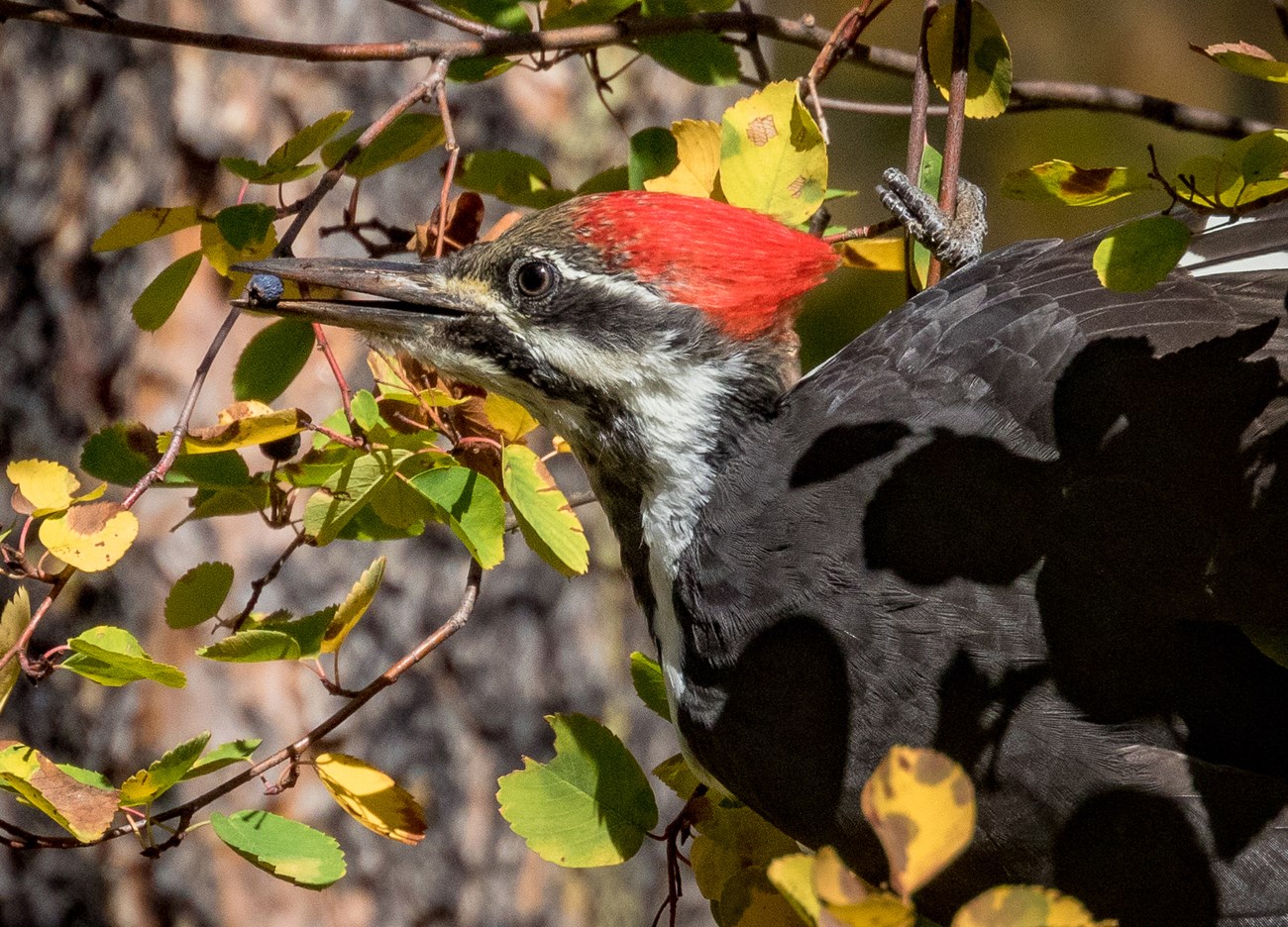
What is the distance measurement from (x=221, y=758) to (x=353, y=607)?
19 centimetres

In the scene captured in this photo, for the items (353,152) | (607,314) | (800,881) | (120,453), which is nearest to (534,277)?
(607,314)

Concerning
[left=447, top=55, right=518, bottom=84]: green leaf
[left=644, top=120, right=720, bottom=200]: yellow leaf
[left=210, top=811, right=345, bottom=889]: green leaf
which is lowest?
[left=210, top=811, right=345, bottom=889]: green leaf

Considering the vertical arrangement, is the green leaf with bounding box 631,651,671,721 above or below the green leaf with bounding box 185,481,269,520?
below

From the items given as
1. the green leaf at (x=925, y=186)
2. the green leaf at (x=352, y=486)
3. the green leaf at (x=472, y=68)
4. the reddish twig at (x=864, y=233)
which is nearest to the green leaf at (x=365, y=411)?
the green leaf at (x=352, y=486)

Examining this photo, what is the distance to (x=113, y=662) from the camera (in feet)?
3.98

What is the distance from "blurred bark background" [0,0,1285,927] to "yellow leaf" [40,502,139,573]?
193 centimetres

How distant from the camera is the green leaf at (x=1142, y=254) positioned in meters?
→ 1.10

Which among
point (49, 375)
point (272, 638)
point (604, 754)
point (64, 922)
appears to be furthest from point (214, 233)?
point (64, 922)

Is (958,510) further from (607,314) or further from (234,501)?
(234,501)

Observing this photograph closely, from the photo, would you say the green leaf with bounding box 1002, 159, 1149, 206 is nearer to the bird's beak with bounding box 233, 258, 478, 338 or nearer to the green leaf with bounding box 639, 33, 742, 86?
the green leaf with bounding box 639, 33, 742, 86

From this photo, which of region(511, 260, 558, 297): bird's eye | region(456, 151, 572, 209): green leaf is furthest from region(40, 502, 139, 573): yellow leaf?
region(456, 151, 572, 209): green leaf

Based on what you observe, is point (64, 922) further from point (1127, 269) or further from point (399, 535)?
point (1127, 269)

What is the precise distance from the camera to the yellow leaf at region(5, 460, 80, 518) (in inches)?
49.8

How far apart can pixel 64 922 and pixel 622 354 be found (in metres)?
2.44
